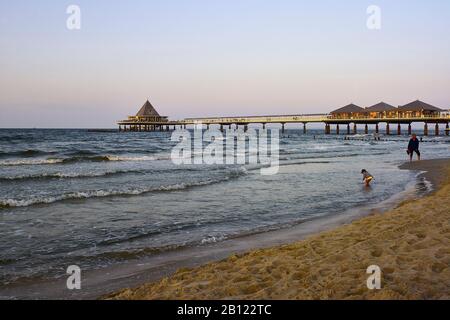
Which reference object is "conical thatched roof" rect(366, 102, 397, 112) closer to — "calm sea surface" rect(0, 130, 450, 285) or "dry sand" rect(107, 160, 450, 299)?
"calm sea surface" rect(0, 130, 450, 285)

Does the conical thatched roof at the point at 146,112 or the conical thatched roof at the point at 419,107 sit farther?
the conical thatched roof at the point at 146,112

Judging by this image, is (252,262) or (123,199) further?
(123,199)

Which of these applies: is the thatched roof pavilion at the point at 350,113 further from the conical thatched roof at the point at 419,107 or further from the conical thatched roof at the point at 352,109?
the conical thatched roof at the point at 419,107

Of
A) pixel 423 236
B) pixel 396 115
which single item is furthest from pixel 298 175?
pixel 396 115

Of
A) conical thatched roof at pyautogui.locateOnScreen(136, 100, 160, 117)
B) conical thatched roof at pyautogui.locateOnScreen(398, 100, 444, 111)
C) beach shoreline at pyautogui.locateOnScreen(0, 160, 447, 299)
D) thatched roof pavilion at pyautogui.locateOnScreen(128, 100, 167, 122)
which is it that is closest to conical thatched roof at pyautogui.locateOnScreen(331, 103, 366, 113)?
conical thatched roof at pyautogui.locateOnScreen(398, 100, 444, 111)

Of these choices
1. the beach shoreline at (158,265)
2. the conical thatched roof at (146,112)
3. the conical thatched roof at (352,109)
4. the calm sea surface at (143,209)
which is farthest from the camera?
the conical thatched roof at (146,112)

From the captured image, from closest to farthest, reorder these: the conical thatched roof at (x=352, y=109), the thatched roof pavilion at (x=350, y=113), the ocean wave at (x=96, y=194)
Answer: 1. the ocean wave at (x=96, y=194)
2. the thatched roof pavilion at (x=350, y=113)
3. the conical thatched roof at (x=352, y=109)

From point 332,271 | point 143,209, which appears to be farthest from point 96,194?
point 332,271

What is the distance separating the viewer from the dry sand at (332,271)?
379cm

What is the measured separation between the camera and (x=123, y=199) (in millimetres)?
11484

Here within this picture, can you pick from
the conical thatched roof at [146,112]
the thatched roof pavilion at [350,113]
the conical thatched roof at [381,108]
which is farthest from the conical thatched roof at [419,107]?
the conical thatched roof at [146,112]
